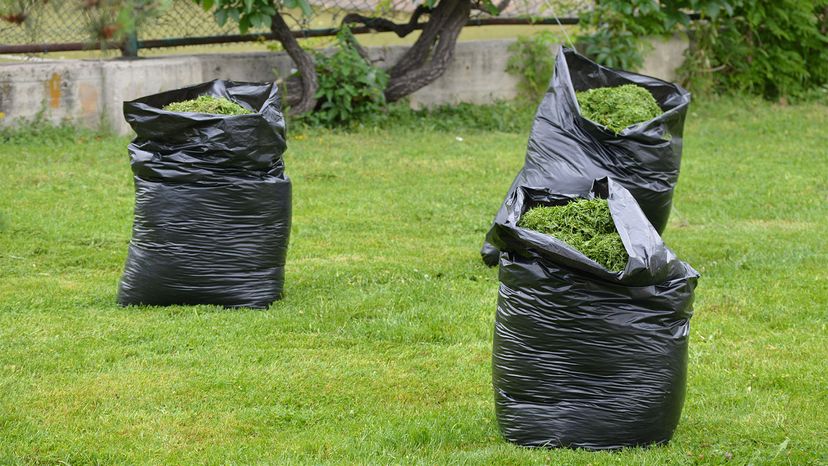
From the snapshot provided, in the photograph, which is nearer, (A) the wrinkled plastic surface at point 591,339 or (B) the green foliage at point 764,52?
(A) the wrinkled plastic surface at point 591,339

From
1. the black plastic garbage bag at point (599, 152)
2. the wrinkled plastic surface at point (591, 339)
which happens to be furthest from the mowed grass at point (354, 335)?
the black plastic garbage bag at point (599, 152)

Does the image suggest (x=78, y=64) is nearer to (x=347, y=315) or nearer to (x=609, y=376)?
(x=347, y=315)

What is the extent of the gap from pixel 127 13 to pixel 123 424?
185 cm

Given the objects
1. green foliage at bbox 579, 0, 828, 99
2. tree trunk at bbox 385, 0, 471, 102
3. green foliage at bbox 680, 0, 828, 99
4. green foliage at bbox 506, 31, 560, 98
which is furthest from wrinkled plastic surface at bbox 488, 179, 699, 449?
green foliage at bbox 680, 0, 828, 99

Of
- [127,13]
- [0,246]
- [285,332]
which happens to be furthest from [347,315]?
[127,13]

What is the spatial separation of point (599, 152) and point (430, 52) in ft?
17.4

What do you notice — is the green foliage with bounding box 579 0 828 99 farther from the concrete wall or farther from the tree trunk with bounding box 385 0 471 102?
the concrete wall

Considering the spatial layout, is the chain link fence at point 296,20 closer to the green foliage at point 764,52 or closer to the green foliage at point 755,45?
the green foliage at point 755,45

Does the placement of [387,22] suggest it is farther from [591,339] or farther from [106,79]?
[591,339]

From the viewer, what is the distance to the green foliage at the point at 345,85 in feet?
34.0

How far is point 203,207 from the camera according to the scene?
5.51 meters

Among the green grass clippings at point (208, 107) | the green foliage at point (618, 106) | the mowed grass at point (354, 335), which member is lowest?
the mowed grass at point (354, 335)

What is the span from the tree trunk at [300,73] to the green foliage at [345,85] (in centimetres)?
9

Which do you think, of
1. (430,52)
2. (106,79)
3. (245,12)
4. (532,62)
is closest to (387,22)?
(430,52)
